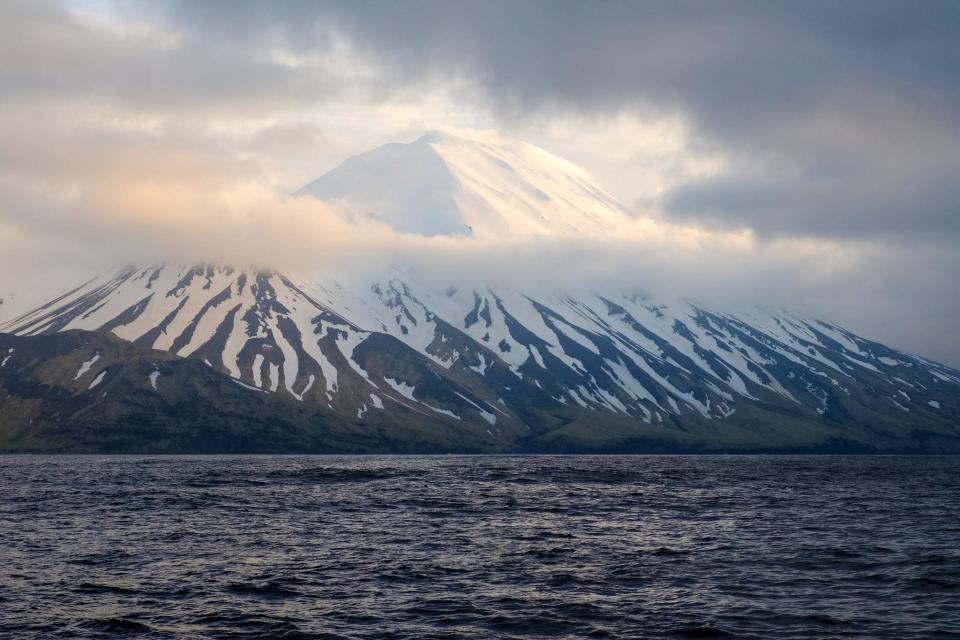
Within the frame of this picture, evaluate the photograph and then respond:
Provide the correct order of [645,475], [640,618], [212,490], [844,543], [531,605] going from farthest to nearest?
[645,475], [212,490], [844,543], [531,605], [640,618]

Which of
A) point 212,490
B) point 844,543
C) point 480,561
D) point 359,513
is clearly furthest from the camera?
point 212,490

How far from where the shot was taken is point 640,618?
4497 cm

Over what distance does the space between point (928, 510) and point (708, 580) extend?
185 ft

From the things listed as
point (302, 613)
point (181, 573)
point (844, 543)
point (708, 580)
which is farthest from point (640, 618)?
point (844, 543)

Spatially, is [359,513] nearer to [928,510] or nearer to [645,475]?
[928,510]

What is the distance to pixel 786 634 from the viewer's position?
41.6 metres

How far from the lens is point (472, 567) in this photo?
59.7 metres

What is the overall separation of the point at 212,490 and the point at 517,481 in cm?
4742

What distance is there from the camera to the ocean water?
4381cm

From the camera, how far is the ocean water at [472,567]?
144ft

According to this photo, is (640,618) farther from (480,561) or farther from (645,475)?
(645,475)

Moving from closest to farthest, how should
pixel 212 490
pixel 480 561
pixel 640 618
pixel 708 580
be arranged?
pixel 640 618, pixel 708 580, pixel 480 561, pixel 212 490

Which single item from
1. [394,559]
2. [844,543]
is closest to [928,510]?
[844,543]

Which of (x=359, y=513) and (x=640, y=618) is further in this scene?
(x=359, y=513)
